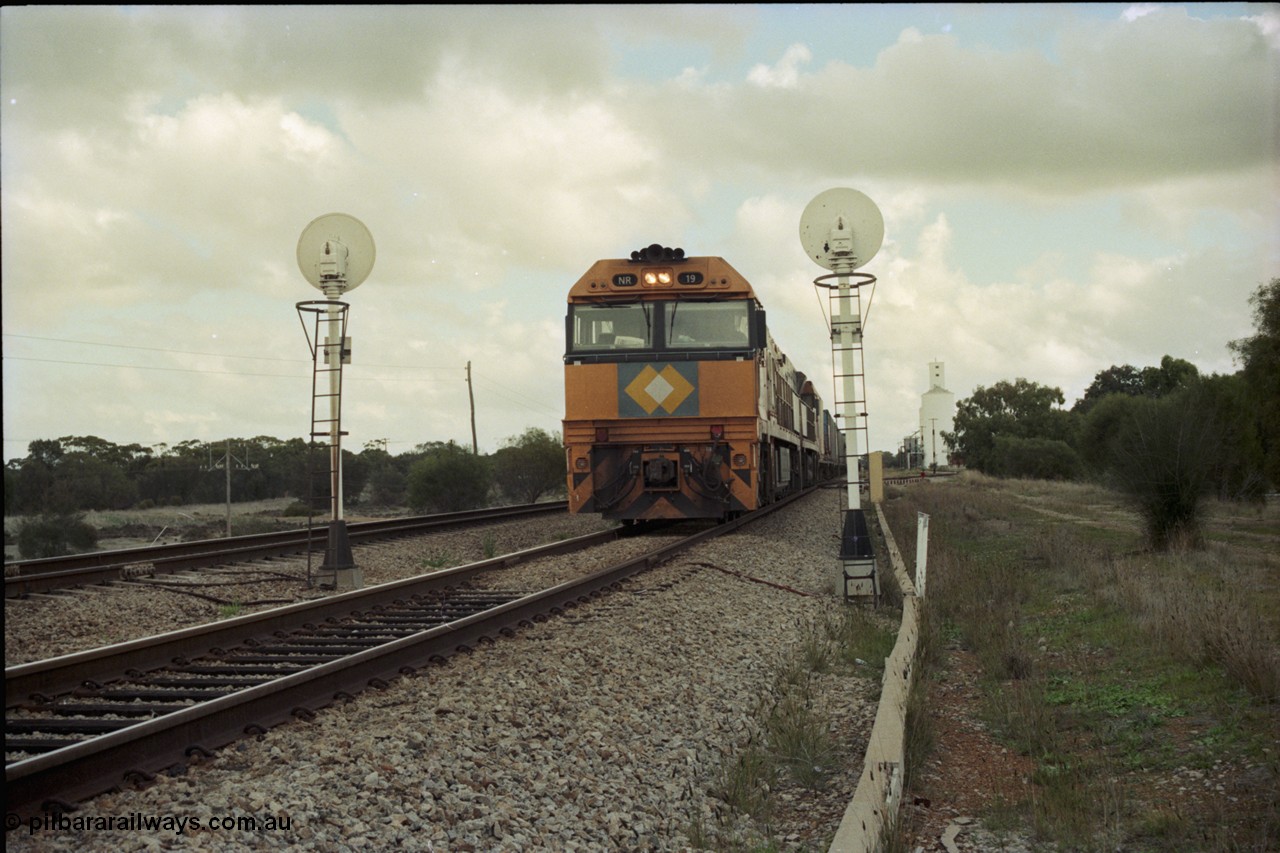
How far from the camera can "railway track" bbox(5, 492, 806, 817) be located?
15.3 feet

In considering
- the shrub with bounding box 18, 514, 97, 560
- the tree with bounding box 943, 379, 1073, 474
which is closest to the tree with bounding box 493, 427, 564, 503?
the shrub with bounding box 18, 514, 97, 560

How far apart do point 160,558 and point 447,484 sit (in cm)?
2341

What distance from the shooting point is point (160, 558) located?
13.9 m

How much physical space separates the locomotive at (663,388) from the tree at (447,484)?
874 inches

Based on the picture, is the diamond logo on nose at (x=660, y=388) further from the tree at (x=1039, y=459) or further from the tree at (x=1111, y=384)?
the tree at (x=1111, y=384)

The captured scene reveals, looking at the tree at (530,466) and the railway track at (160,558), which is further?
the tree at (530,466)

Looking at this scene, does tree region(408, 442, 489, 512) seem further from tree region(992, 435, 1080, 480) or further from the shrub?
tree region(992, 435, 1080, 480)

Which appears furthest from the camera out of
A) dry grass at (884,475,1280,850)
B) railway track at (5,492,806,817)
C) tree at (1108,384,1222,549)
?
tree at (1108,384,1222,549)

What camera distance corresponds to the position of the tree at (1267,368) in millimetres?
31875

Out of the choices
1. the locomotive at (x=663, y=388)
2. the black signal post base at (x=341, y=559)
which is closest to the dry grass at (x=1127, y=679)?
the locomotive at (x=663, y=388)

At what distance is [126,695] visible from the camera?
628 centimetres

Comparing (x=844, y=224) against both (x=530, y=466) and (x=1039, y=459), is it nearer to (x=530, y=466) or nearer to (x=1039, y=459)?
(x=530, y=466)

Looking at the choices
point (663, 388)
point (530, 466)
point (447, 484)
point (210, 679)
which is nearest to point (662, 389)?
point (663, 388)

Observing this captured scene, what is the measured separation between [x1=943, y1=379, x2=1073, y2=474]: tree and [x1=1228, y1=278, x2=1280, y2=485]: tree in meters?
69.8
